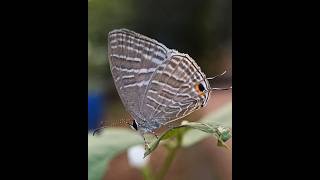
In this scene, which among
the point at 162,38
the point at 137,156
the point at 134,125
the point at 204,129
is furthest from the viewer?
the point at 162,38

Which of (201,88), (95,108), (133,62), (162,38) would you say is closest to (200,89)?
(201,88)

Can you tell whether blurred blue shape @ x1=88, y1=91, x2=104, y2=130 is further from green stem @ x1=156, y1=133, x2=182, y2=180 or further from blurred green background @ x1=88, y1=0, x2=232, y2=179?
green stem @ x1=156, y1=133, x2=182, y2=180

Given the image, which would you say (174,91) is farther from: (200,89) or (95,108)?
(95,108)

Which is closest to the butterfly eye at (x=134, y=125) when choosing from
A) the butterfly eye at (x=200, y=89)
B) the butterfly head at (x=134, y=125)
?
the butterfly head at (x=134, y=125)

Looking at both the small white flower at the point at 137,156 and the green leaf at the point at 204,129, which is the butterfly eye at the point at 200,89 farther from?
the small white flower at the point at 137,156

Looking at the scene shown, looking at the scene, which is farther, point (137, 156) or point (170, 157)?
point (137, 156)
